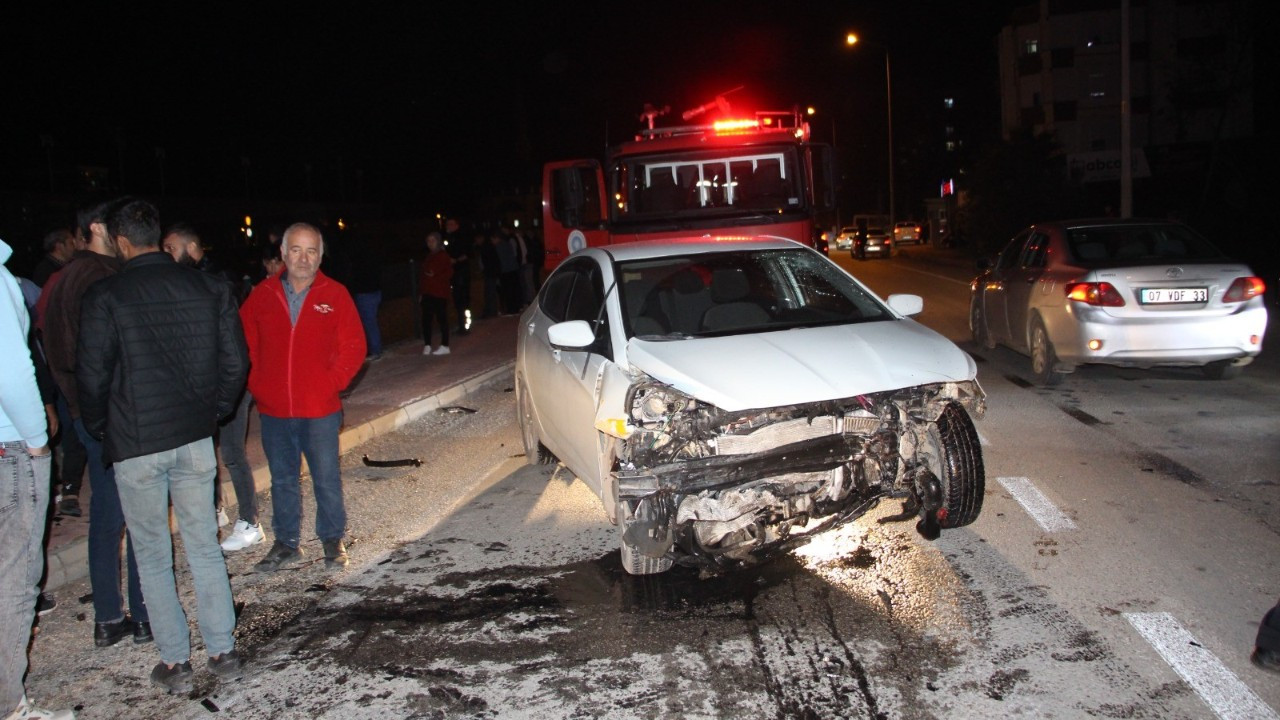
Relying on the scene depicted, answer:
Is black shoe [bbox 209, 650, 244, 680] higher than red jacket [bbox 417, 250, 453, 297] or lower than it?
lower

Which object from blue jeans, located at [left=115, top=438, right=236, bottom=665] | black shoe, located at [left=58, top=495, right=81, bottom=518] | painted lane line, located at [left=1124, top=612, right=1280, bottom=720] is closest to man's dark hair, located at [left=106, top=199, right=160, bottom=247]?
blue jeans, located at [left=115, top=438, right=236, bottom=665]

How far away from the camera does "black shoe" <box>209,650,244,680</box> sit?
14.3 ft

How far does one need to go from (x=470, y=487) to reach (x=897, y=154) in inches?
3506

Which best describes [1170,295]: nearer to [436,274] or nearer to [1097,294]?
[1097,294]

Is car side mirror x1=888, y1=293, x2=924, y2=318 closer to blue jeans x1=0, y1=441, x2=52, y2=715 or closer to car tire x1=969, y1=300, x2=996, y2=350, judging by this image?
blue jeans x1=0, y1=441, x2=52, y2=715

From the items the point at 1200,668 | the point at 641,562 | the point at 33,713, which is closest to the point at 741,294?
the point at 641,562

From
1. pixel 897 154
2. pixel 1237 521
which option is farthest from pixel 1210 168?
pixel 897 154

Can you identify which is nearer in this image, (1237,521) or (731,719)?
(731,719)

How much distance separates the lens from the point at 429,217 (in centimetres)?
5869

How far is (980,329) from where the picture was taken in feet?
42.9

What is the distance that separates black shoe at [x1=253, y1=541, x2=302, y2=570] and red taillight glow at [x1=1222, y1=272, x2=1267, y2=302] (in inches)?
324

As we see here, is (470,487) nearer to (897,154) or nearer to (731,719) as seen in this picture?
(731,719)

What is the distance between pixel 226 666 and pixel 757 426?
257 cm

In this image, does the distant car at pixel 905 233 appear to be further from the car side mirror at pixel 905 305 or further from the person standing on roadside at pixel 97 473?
the person standing on roadside at pixel 97 473
